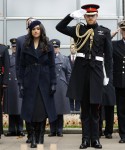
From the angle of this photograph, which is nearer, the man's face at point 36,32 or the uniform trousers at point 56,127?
the man's face at point 36,32

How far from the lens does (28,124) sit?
11133 millimetres

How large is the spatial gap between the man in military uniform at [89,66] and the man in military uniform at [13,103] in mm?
2547

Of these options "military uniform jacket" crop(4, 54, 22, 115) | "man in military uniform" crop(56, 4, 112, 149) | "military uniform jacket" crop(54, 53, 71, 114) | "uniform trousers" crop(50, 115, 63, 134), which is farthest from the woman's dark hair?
"uniform trousers" crop(50, 115, 63, 134)

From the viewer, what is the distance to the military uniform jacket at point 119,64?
11.6m

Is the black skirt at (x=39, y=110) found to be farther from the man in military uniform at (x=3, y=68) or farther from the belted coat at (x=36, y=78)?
the man in military uniform at (x=3, y=68)

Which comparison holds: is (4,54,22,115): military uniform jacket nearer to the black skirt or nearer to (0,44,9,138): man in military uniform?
(0,44,9,138): man in military uniform

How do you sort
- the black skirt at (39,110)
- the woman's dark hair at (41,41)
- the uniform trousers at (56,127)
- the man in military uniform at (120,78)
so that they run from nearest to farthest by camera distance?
the black skirt at (39,110) < the woman's dark hair at (41,41) < the man in military uniform at (120,78) < the uniform trousers at (56,127)

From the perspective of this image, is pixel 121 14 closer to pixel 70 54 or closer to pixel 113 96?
pixel 70 54

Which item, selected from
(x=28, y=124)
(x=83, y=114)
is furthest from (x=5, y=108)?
(x=83, y=114)

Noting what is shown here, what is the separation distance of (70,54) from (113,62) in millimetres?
6605

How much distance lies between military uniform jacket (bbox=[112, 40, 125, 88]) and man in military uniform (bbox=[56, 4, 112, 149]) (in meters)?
0.90

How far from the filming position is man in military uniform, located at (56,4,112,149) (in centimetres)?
1051

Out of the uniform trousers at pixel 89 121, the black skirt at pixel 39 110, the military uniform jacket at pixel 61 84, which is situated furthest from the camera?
the military uniform jacket at pixel 61 84

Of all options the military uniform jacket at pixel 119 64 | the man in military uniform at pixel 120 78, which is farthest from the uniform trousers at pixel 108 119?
the military uniform jacket at pixel 119 64
